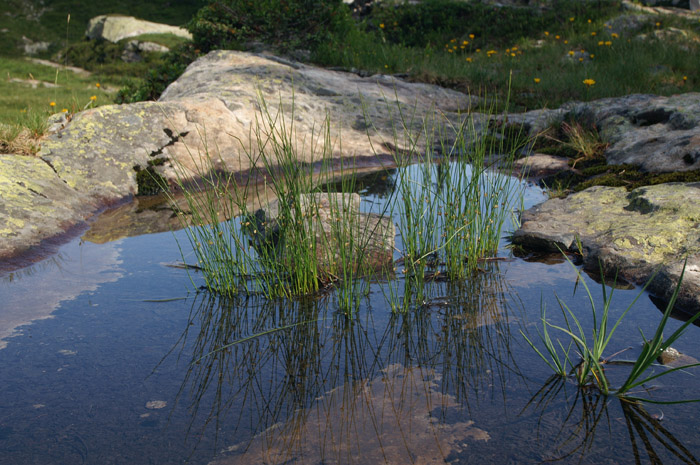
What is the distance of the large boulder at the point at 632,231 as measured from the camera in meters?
2.94

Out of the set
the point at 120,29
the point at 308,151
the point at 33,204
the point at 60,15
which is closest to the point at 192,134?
the point at 308,151

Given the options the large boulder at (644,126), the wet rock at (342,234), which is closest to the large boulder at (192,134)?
the wet rock at (342,234)

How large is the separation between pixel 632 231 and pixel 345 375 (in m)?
2.09

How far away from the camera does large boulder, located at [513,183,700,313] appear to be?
294 cm

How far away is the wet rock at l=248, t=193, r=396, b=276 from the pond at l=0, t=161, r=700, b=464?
0.20m

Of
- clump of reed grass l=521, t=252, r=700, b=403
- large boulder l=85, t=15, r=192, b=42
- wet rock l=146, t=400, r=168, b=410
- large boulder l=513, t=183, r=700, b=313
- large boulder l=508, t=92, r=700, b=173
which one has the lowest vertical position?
wet rock l=146, t=400, r=168, b=410

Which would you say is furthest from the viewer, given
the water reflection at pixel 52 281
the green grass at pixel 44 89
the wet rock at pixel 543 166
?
the green grass at pixel 44 89

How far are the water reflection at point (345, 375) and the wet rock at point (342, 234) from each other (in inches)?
9.2

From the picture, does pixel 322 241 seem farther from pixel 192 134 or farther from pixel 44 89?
pixel 44 89

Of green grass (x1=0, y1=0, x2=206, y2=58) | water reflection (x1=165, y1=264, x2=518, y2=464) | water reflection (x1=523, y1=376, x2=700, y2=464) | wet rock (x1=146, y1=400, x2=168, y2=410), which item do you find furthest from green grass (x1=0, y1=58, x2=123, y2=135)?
water reflection (x1=523, y1=376, x2=700, y2=464)

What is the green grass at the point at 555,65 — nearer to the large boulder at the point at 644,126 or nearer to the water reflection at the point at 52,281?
the large boulder at the point at 644,126

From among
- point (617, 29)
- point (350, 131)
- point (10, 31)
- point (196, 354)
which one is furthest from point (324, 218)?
point (10, 31)

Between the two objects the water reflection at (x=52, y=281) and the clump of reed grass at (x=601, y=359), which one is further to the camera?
the water reflection at (x=52, y=281)

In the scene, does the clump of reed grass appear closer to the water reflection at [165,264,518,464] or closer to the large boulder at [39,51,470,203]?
the water reflection at [165,264,518,464]
